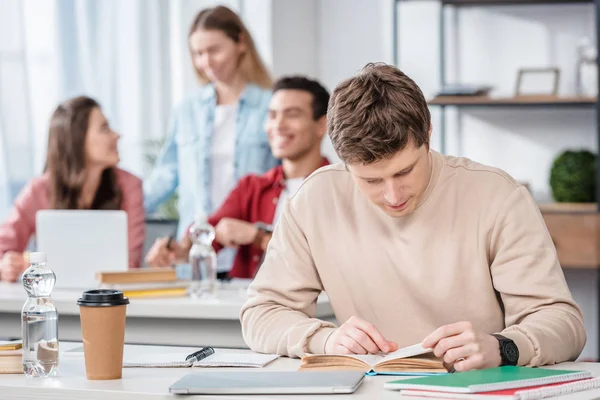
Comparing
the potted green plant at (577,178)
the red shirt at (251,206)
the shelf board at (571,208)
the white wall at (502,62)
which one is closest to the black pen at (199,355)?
the red shirt at (251,206)

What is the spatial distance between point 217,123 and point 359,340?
2.33 m

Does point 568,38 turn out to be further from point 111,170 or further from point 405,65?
point 111,170

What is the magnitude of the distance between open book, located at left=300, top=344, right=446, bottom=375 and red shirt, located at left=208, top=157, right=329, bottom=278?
169 cm

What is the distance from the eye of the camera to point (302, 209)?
1980 mm

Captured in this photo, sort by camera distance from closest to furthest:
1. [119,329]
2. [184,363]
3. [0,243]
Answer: [119,329], [184,363], [0,243]

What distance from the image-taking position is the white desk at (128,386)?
1.44m

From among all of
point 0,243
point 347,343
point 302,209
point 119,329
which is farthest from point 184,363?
point 0,243

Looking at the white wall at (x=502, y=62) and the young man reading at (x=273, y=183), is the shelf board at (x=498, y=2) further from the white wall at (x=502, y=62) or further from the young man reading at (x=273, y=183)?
the young man reading at (x=273, y=183)

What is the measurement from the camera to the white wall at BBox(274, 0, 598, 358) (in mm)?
4594

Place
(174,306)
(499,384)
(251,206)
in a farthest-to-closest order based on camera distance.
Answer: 1. (251,206)
2. (174,306)
3. (499,384)

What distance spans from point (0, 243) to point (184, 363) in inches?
76.6

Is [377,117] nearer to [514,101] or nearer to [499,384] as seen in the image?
[499,384]

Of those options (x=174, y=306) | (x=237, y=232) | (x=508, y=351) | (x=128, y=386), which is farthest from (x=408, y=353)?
(x=237, y=232)

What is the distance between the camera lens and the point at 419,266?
1.88m
